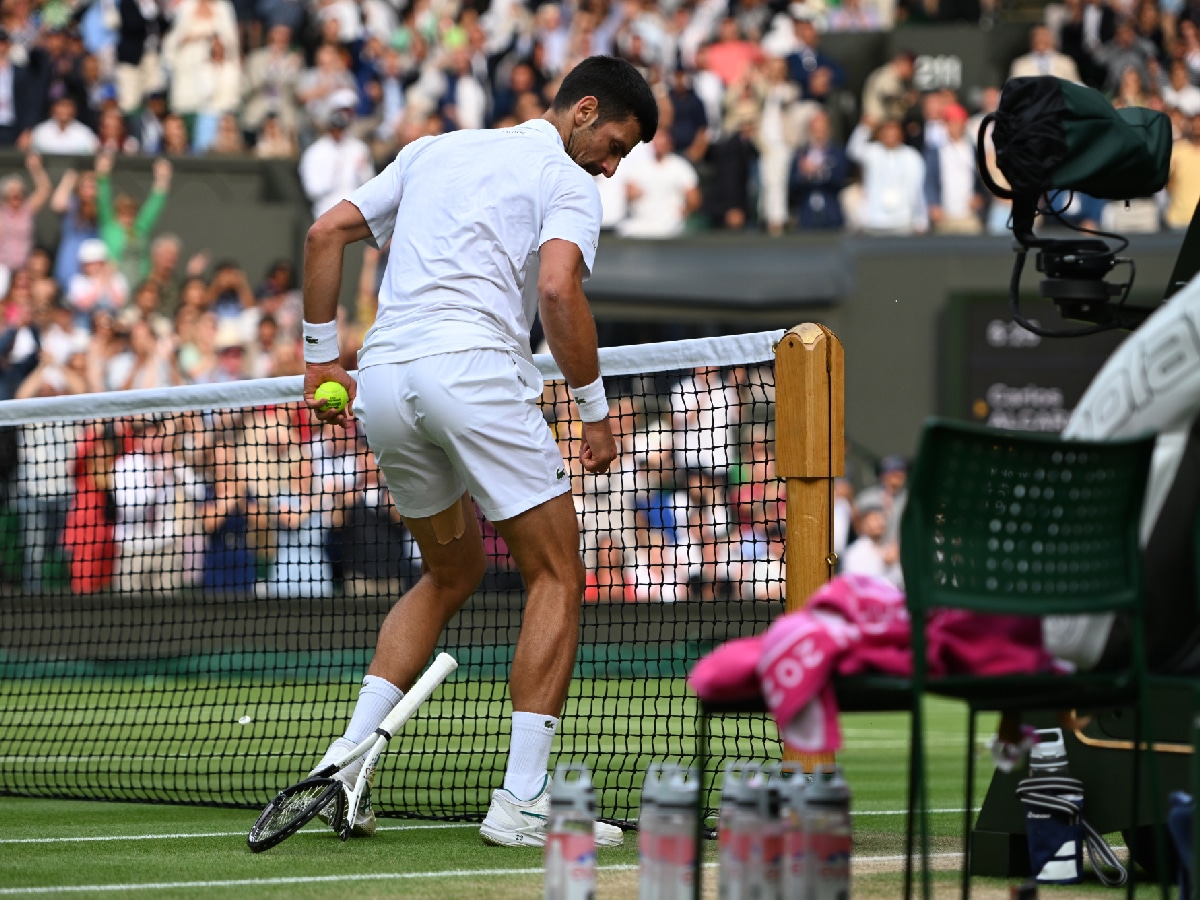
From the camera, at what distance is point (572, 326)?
537 cm

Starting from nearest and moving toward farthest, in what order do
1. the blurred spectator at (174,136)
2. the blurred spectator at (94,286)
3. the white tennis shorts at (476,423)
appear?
the white tennis shorts at (476,423) → the blurred spectator at (94,286) → the blurred spectator at (174,136)

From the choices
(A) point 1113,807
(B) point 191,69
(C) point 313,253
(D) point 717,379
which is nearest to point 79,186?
(B) point 191,69

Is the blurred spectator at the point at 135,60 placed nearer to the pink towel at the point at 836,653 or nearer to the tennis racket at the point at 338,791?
the tennis racket at the point at 338,791

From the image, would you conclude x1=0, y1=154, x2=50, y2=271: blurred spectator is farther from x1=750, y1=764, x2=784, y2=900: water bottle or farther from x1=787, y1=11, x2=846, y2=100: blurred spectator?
x1=750, y1=764, x2=784, y2=900: water bottle

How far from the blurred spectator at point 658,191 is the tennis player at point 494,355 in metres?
12.7

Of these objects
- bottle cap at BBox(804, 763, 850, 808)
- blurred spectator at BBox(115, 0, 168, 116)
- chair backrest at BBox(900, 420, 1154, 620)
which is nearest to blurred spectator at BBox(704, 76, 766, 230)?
blurred spectator at BBox(115, 0, 168, 116)

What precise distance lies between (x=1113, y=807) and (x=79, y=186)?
14516 mm

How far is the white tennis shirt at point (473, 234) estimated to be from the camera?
18.3 ft

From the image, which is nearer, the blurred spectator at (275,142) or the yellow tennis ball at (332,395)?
the yellow tennis ball at (332,395)

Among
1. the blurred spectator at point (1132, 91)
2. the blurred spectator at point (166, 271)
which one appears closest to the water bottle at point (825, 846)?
the blurred spectator at point (166, 271)

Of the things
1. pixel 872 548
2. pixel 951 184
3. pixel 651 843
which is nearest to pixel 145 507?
pixel 872 548

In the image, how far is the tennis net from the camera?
8.30 m

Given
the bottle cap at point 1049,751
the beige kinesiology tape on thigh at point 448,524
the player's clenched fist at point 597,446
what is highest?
the player's clenched fist at point 597,446

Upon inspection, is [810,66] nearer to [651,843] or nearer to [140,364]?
[140,364]
